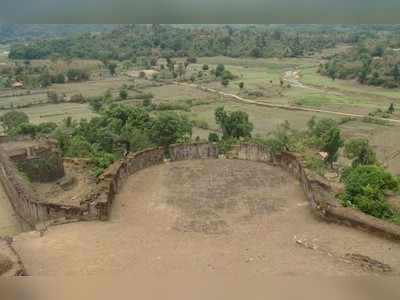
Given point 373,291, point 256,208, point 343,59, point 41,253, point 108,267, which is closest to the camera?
point 373,291

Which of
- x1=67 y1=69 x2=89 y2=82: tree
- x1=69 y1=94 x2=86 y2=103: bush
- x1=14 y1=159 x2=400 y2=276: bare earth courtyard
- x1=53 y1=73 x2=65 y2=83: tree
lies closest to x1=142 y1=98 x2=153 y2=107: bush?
x1=69 y1=94 x2=86 y2=103: bush

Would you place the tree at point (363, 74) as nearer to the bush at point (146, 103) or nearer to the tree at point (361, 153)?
the bush at point (146, 103)

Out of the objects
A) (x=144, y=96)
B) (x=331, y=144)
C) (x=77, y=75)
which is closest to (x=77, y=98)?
(x=144, y=96)

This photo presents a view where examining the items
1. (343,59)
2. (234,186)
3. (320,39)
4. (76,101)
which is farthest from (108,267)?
(320,39)

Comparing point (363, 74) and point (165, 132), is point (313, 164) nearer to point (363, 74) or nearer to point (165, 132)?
point (165, 132)

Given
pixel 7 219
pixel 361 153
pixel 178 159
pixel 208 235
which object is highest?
pixel 208 235

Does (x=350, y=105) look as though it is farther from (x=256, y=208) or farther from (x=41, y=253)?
(x=41, y=253)

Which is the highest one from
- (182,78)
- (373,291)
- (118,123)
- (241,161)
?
(373,291)
